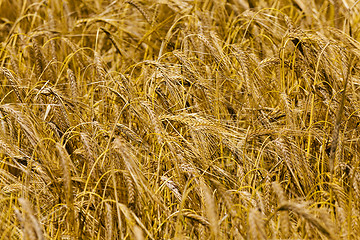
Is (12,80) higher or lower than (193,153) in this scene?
higher

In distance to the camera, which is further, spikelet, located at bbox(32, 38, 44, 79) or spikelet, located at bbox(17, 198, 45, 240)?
spikelet, located at bbox(32, 38, 44, 79)

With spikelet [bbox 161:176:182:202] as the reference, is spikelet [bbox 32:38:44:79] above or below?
above

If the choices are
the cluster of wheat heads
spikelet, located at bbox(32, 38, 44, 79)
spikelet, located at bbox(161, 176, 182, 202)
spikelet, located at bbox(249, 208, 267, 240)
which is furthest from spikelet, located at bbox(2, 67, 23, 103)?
→ spikelet, located at bbox(249, 208, 267, 240)

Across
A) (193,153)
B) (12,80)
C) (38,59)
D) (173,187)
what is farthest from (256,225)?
(38,59)

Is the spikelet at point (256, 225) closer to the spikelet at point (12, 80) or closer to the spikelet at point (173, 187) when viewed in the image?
the spikelet at point (173, 187)

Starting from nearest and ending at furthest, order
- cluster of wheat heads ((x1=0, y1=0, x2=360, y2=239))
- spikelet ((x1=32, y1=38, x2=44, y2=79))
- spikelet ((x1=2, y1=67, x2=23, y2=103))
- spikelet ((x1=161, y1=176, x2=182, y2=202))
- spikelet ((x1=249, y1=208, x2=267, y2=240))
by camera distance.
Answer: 1. spikelet ((x1=249, y1=208, x2=267, y2=240))
2. cluster of wheat heads ((x1=0, y1=0, x2=360, y2=239))
3. spikelet ((x1=161, y1=176, x2=182, y2=202))
4. spikelet ((x1=2, y1=67, x2=23, y2=103))
5. spikelet ((x1=32, y1=38, x2=44, y2=79))

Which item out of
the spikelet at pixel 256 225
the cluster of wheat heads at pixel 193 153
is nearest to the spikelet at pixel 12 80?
the cluster of wheat heads at pixel 193 153

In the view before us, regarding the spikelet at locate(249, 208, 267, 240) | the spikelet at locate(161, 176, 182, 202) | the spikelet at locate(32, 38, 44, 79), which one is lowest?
the spikelet at locate(161, 176, 182, 202)

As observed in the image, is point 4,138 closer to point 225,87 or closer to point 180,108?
point 180,108

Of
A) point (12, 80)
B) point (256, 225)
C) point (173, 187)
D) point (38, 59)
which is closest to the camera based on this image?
point (256, 225)

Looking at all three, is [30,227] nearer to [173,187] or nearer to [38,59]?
[173,187]

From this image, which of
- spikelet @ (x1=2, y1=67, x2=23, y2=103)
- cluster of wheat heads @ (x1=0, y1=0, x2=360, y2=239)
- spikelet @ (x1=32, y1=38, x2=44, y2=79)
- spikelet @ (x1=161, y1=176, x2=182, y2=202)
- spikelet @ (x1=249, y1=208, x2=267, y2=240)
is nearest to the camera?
spikelet @ (x1=249, y1=208, x2=267, y2=240)

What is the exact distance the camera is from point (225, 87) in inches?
105

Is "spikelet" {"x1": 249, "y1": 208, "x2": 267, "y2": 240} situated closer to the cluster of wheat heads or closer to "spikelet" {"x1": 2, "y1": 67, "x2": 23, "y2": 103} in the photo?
the cluster of wheat heads
